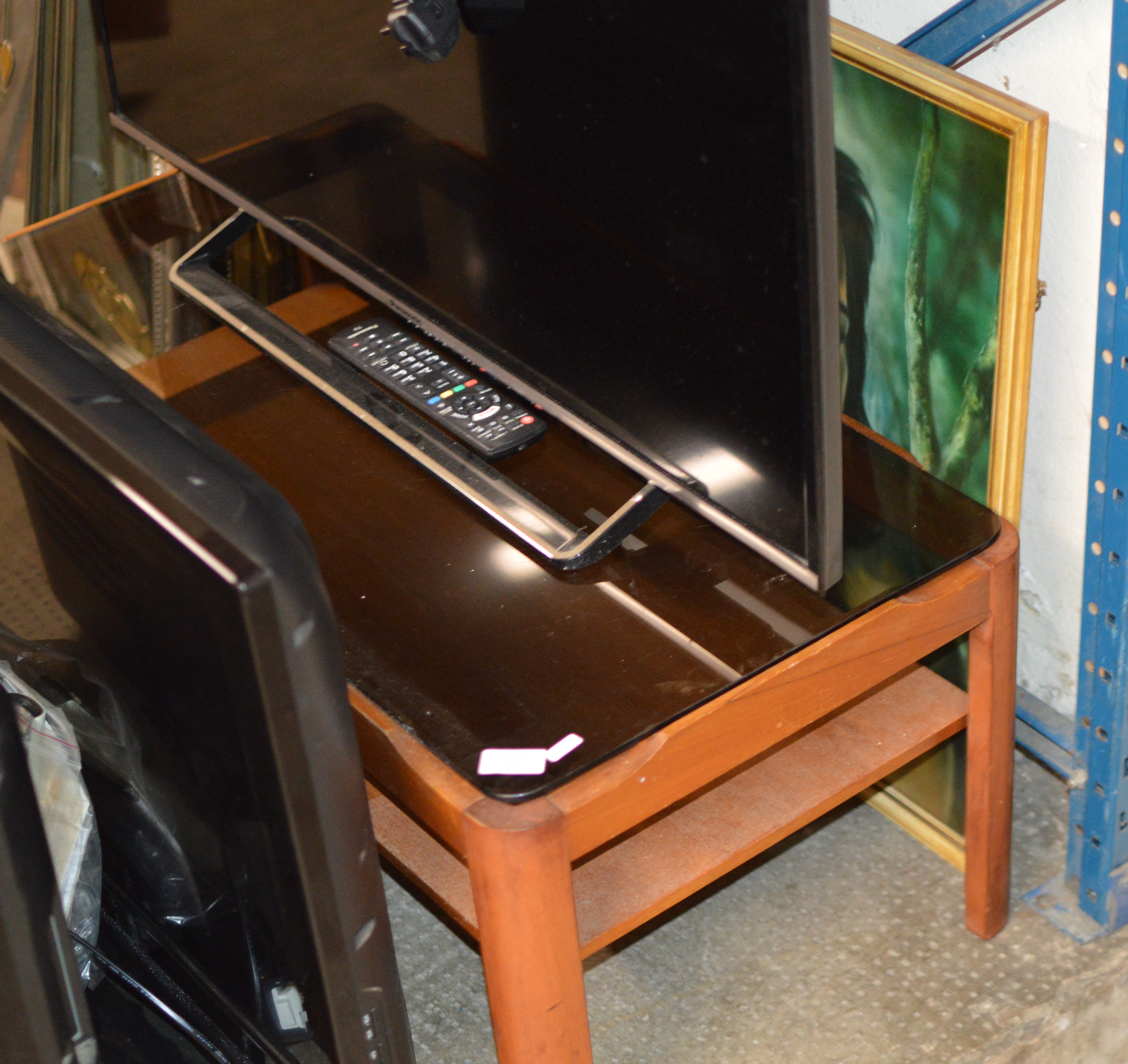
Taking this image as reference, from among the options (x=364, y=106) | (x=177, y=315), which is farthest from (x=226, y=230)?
(x=364, y=106)

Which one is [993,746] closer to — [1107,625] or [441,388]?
[1107,625]

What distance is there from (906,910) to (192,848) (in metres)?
0.88

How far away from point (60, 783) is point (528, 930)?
0.35m

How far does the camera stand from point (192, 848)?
955 millimetres

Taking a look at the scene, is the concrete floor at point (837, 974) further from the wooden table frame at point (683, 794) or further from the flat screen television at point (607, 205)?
the flat screen television at point (607, 205)

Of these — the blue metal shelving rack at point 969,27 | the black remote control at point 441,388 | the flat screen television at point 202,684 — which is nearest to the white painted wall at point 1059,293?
the blue metal shelving rack at point 969,27

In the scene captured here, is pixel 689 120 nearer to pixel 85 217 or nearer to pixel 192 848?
pixel 192 848

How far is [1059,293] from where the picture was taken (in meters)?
1.32

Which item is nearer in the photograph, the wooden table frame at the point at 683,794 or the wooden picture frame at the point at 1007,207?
the wooden table frame at the point at 683,794

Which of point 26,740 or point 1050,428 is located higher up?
point 26,740

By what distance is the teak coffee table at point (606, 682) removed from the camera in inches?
41.4

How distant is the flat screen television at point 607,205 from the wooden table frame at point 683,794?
0.13m

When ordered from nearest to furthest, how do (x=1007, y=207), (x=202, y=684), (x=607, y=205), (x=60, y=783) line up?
(x=202, y=684)
(x=60, y=783)
(x=607, y=205)
(x=1007, y=207)

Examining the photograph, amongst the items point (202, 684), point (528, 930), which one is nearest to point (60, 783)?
point (202, 684)
